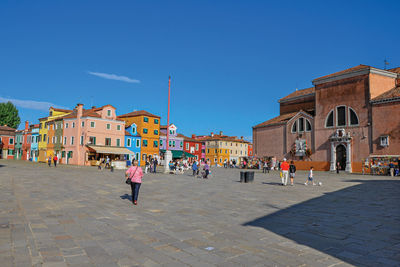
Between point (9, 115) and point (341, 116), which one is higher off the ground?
point (9, 115)

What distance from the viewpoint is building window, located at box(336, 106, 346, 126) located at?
3666cm

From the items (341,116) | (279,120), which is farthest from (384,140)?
(279,120)

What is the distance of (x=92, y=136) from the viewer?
44.5 meters

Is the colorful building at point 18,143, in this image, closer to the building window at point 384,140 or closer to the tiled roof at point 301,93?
the tiled roof at point 301,93

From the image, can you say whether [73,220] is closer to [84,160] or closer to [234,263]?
[234,263]

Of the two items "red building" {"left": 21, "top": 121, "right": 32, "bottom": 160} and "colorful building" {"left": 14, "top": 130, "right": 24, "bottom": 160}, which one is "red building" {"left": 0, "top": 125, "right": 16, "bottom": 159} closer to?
"colorful building" {"left": 14, "top": 130, "right": 24, "bottom": 160}

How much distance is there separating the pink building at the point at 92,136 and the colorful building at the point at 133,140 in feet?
5.01

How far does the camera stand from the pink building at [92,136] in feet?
145

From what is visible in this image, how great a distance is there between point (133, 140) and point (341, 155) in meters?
32.3

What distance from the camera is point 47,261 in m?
4.36

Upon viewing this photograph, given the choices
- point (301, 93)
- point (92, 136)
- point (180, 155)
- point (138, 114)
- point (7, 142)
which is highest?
point (301, 93)

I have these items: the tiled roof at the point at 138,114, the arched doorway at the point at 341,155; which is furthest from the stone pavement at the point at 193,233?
the tiled roof at the point at 138,114

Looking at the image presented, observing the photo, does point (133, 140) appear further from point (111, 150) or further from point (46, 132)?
point (46, 132)

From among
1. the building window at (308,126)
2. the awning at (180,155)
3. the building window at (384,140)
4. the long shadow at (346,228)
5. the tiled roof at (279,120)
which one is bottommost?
the long shadow at (346,228)
